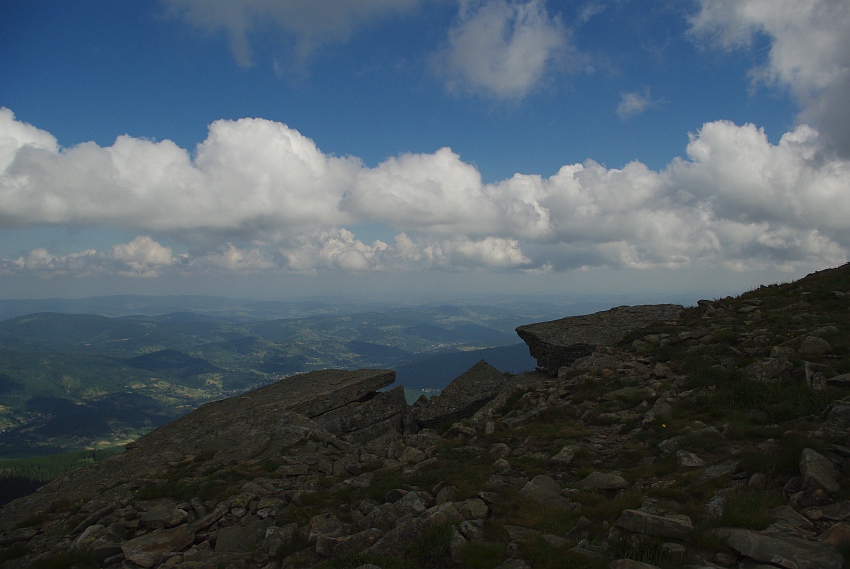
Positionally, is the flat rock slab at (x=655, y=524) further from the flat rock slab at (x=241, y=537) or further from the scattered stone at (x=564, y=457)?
the flat rock slab at (x=241, y=537)

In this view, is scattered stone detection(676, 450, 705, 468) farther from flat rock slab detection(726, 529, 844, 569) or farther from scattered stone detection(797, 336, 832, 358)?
scattered stone detection(797, 336, 832, 358)

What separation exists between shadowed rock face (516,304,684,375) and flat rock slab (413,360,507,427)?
10.8 ft

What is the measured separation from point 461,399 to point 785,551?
18596 mm

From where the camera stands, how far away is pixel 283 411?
21.5m

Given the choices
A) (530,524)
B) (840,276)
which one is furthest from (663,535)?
(840,276)

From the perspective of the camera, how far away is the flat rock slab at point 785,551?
5605 mm

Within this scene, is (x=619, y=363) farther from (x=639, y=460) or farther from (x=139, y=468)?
(x=139, y=468)

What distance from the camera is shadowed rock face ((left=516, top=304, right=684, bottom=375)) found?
23188mm

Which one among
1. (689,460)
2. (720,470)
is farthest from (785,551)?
(689,460)

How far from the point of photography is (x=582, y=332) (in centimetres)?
2472

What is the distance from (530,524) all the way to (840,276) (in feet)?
86.7

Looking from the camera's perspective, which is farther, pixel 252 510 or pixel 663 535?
pixel 252 510

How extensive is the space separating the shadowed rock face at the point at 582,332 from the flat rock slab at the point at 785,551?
55.4ft

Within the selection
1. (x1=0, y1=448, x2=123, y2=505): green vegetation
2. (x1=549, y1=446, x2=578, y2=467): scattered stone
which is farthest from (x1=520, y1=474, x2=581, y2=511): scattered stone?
(x1=0, y1=448, x2=123, y2=505): green vegetation
